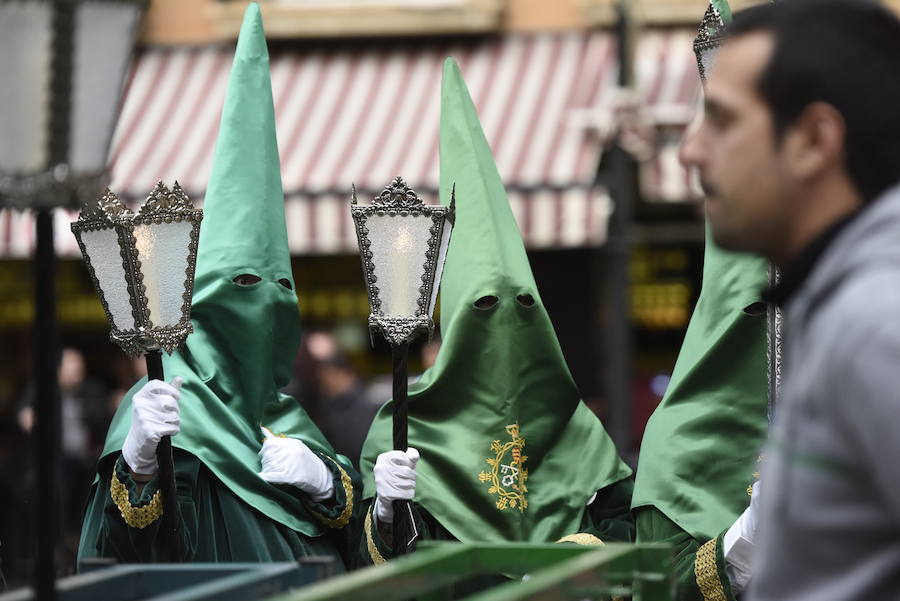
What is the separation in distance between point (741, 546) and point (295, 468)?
1.35 metres

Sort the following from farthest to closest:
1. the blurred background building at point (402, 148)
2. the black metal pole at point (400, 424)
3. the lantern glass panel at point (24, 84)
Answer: the blurred background building at point (402, 148), the black metal pole at point (400, 424), the lantern glass panel at point (24, 84)

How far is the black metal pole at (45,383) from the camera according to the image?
2.51m

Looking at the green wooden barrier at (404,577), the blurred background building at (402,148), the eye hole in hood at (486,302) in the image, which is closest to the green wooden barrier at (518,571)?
the green wooden barrier at (404,577)

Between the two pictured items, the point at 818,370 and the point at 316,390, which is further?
the point at 316,390

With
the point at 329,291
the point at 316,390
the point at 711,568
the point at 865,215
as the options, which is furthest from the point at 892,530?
the point at 329,291

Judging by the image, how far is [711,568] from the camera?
4070 mm

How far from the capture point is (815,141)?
172 centimetres

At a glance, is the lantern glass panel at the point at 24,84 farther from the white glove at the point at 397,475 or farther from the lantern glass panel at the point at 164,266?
the white glove at the point at 397,475

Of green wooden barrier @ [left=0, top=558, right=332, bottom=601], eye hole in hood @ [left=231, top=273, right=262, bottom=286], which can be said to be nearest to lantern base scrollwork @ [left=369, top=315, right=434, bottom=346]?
eye hole in hood @ [left=231, top=273, right=262, bottom=286]

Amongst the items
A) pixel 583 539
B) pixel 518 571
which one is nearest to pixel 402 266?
pixel 583 539

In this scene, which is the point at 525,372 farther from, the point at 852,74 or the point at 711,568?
the point at 852,74

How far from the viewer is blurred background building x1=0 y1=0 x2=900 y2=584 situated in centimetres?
1002

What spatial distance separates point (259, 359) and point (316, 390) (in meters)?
3.93

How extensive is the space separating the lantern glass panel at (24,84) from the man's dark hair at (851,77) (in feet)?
3.98
